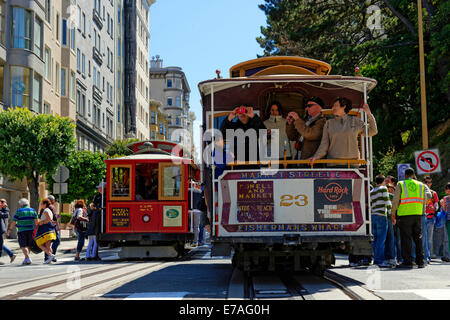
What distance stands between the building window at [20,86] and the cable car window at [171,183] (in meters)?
18.9

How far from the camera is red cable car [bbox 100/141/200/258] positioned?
17.0 metres

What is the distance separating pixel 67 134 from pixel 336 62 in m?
12.9

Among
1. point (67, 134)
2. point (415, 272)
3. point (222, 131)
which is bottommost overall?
point (415, 272)

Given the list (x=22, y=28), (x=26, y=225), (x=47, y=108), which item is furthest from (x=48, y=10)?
(x=26, y=225)

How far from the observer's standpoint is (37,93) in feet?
120

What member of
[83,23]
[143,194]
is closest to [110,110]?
[83,23]

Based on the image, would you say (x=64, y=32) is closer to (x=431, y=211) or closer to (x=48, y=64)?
(x=48, y=64)

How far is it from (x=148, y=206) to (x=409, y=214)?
7.35 meters

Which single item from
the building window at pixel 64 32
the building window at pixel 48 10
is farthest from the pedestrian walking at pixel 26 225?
the building window at pixel 64 32

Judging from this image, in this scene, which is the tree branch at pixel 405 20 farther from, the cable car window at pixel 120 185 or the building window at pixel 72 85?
the building window at pixel 72 85

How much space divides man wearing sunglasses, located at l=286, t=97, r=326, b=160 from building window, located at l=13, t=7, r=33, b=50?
26966mm

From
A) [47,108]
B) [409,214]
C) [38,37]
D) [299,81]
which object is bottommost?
[409,214]

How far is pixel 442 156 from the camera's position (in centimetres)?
2878
